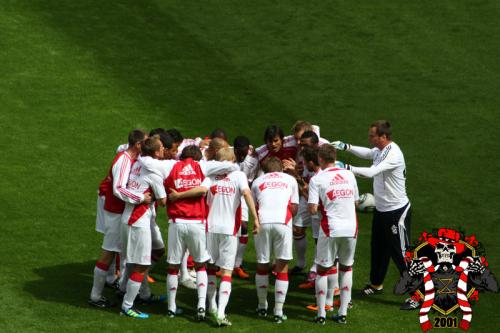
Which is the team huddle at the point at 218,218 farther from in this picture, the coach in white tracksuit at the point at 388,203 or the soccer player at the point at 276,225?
the coach in white tracksuit at the point at 388,203

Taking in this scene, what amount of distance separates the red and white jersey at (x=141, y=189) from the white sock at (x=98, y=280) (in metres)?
0.76

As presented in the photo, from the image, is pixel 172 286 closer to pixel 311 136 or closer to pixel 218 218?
pixel 218 218

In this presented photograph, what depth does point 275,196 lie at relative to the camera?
1284 cm

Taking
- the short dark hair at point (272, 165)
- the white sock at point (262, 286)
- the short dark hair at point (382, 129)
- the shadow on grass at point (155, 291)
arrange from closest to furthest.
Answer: the white sock at point (262, 286), the short dark hair at point (272, 165), the shadow on grass at point (155, 291), the short dark hair at point (382, 129)

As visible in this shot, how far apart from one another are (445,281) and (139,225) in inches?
176

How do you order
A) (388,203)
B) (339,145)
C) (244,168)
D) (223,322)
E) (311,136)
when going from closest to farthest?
(223,322), (311,136), (388,203), (339,145), (244,168)

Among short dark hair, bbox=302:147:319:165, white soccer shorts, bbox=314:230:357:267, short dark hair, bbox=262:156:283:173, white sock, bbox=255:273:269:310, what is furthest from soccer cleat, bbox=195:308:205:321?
short dark hair, bbox=302:147:319:165

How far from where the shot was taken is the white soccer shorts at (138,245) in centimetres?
1269

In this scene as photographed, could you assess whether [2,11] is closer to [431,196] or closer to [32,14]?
[32,14]

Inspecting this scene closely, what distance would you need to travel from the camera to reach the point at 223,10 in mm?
24125

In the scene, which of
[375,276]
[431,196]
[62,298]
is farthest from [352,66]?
[62,298]

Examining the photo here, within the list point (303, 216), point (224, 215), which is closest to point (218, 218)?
point (224, 215)

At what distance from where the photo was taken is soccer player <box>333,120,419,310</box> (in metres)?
13.7

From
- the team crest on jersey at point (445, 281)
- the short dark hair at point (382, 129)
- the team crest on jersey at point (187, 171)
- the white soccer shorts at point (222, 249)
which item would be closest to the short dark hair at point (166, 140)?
the team crest on jersey at point (187, 171)
